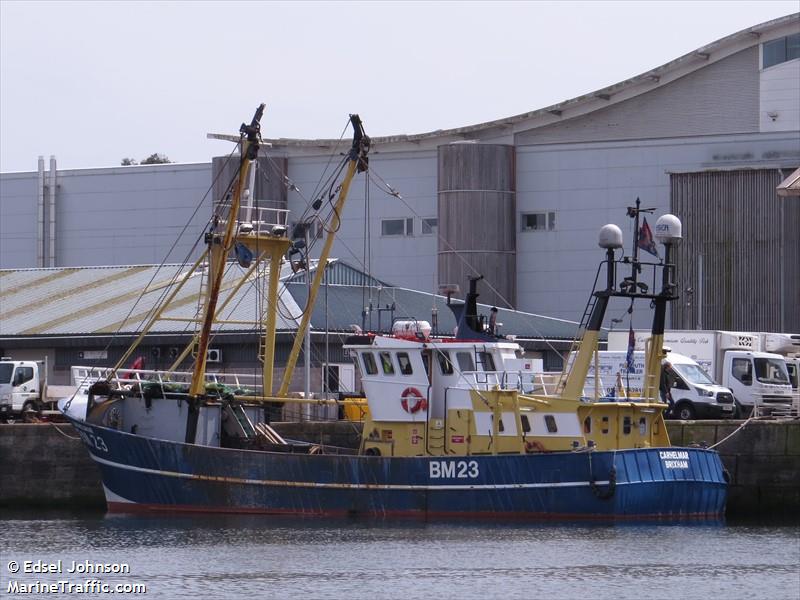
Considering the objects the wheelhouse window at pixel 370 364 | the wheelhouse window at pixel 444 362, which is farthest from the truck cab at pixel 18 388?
the wheelhouse window at pixel 444 362

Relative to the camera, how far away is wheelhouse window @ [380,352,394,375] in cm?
3444

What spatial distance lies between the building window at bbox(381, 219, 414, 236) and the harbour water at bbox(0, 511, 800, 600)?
3032cm

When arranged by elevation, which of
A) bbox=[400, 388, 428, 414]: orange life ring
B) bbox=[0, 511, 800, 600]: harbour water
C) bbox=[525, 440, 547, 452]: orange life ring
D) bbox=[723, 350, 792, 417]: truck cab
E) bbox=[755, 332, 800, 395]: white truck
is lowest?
bbox=[0, 511, 800, 600]: harbour water

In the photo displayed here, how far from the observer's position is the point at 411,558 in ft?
92.6

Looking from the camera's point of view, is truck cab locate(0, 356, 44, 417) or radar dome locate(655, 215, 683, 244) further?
truck cab locate(0, 356, 44, 417)

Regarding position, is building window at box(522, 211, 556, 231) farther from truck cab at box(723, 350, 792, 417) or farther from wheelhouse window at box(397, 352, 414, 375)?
wheelhouse window at box(397, 352, 414, 375)

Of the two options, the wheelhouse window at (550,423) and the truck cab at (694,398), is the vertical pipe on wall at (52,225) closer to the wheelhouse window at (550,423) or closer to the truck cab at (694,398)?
the truck cab at (694,398)

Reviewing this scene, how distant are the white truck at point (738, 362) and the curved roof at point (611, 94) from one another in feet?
60.7

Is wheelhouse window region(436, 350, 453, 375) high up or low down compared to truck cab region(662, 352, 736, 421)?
up

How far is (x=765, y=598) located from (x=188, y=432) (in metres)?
14.6

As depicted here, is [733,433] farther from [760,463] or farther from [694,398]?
[694,398]

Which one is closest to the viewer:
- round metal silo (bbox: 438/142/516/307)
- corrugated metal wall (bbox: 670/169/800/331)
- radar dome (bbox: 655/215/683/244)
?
radar dome (bbox: 655/215/683/244)

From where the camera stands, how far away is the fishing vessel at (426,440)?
3241 cm

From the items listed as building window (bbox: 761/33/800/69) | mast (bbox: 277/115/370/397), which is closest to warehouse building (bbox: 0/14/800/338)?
building window (bbox: 761/33/800/69)
